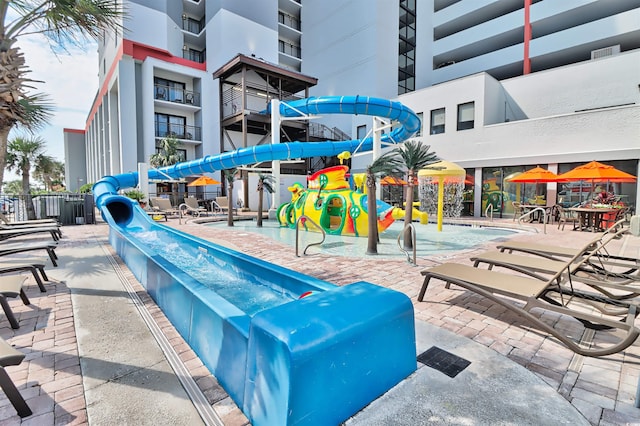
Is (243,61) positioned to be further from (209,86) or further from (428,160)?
(428,160)

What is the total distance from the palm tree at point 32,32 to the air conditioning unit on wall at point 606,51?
85.1 feet

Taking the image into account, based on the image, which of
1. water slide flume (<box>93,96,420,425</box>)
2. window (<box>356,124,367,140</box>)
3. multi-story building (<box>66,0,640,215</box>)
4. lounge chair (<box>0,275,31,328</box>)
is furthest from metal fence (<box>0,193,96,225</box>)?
window (<box>356,124,367,140</box>)

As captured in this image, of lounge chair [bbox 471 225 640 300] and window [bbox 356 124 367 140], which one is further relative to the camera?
window [bbox 356 124 367 140]

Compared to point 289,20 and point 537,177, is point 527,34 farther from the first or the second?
point 289,20

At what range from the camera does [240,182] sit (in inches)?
841

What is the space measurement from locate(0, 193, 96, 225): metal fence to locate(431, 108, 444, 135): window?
752 inches

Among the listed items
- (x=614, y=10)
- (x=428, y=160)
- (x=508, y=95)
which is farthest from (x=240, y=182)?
(x=614, y=10)

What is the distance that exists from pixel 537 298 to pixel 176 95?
93.5 feet

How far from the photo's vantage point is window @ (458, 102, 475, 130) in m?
18.5

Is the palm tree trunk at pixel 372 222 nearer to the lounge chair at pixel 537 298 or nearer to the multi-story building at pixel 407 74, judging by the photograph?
the lounge chair at pixel 537 298

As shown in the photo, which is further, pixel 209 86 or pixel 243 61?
pixel 209 86

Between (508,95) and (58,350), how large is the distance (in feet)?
77.1

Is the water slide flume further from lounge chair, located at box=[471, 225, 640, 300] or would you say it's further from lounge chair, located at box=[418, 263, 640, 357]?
lounge chair, located at box=[471, 225, 640, 300]

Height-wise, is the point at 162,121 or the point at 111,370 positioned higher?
the point at 162,121
